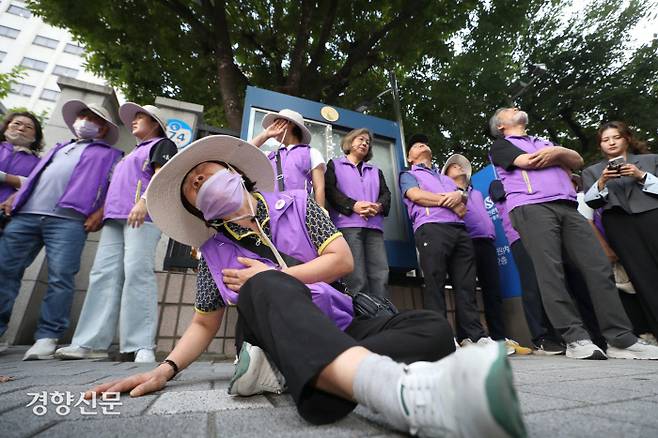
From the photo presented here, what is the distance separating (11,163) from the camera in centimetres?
346

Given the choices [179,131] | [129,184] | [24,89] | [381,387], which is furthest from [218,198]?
[24,89]

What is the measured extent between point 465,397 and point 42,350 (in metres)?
3.45

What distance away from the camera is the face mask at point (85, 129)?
3.36 metres

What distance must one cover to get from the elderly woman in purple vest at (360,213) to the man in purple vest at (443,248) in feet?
1.21

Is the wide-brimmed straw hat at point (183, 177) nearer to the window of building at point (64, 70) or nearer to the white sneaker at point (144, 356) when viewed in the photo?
the white sneaker at point (144, 356)

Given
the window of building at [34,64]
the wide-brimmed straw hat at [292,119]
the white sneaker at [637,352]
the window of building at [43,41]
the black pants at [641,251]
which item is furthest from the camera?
the window of building at [43,41]

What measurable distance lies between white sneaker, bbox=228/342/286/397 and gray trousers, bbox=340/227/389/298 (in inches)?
73.5

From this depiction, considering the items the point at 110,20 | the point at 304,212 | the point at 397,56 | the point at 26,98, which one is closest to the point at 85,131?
the point at 304,212

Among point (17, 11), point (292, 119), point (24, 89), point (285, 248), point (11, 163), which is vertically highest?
point (17, 11)

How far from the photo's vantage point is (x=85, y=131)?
3.37m

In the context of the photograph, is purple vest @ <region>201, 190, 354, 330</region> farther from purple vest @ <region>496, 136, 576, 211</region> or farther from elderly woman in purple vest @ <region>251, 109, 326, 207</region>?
purple vest @ <region>496, 136, 576, 211</region>

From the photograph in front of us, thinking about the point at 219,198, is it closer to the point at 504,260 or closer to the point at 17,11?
the point at 504,260

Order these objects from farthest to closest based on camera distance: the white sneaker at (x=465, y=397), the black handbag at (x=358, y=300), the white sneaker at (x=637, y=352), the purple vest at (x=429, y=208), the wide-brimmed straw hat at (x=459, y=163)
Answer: the wide-brimmed straw hat at (x=459, y=163), the purple vest at (x=429, y=208), the white sneaker at (x=637, y=352), the black handbag at (x=358, y=300), the white sneaker at (x=465, y=397)

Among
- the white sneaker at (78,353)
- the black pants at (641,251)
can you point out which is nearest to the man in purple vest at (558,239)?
the black pants at (641,251)
